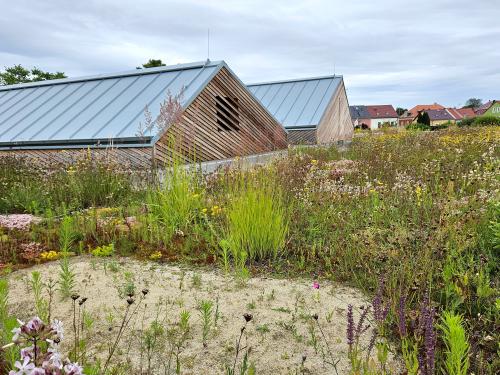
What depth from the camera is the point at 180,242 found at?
496 cm

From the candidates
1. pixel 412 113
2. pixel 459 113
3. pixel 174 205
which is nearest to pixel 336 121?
pixel 174 205

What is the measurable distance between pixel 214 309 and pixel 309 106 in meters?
18.7

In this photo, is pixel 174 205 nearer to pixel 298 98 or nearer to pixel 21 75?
pixel 298 98

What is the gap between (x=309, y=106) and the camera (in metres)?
20.9

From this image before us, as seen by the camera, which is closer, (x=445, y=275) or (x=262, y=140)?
(x=445, y=275)

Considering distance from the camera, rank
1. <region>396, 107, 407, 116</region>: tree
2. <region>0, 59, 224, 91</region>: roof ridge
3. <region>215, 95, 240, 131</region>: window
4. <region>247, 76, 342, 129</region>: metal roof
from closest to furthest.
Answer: <region>0, 59, 224, 91</region>: roof ridge
<region>215, 95, 240, 131</region>: window
<region>247, 76, 342, 129</region>: metal roof
<region>396, 107, 407, 116</region>: tree

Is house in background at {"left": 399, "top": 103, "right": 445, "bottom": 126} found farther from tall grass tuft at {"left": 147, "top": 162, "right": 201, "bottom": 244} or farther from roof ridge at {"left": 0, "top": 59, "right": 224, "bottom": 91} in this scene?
tall grass tuft at {"left": 147, "top": 162, "right": 201, "bottom": 244}

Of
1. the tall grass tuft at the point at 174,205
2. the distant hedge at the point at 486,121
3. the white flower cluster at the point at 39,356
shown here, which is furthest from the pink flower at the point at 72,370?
the distant hedge at the point at 486,121

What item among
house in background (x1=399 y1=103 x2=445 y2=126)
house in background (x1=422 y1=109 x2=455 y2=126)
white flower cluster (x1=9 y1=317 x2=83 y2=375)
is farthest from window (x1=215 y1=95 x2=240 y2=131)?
house in background (x1=399 y1=103 x2=445 y2=126)

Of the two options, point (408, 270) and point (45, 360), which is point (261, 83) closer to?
point (408, 270)

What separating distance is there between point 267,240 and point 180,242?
1.16m

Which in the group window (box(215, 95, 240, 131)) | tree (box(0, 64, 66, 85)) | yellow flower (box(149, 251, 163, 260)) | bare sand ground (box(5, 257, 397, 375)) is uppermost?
tree (box(0, 64, 66, 85))

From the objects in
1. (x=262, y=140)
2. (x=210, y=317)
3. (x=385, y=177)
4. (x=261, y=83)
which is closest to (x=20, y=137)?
(x=262, y=140)

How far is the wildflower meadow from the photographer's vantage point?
8.00 ft
